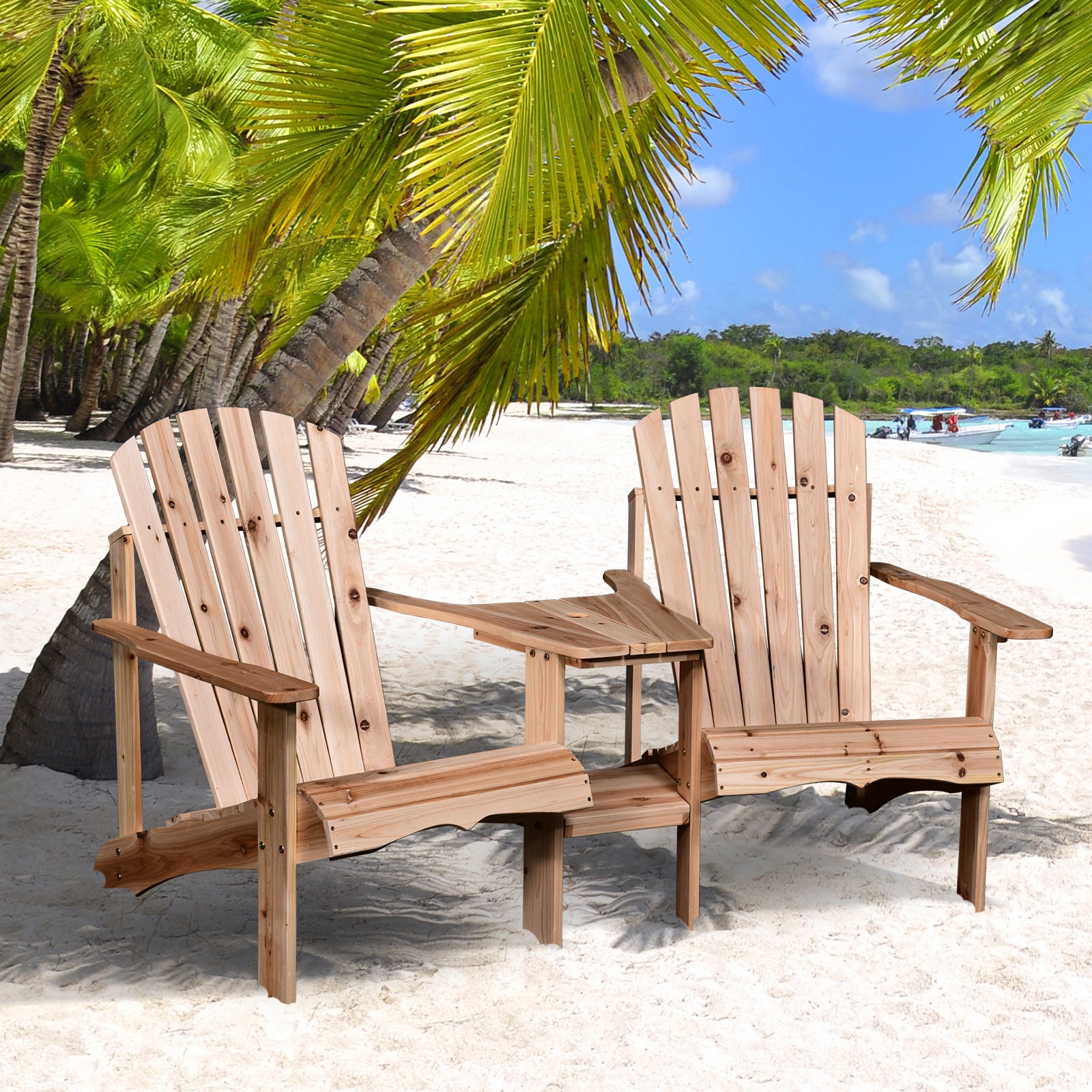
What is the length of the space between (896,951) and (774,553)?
1041mm

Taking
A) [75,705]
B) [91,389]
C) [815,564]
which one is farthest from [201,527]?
[91,389]

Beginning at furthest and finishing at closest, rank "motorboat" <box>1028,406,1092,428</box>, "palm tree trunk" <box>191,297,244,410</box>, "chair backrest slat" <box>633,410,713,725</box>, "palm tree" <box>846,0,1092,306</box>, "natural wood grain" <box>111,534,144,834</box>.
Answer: "motorboat" <box>1028,406,1092,428</box> → "palm tree trunk" <box>191,297,244,410</box> → "chair backrest slat" <box>633,410,713,725</box> → "palm tree" <box>846,0,1092,306</box> → "natural wood grain" <box>111,534,144,834</box>

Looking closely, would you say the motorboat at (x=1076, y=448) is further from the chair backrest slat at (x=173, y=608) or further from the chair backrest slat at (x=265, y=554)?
the chair backrest slat at (x=173, y=608)

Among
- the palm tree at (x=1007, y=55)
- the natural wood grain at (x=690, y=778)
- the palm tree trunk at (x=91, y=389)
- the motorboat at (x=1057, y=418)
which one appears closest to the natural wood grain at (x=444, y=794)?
the natural wood grain at (x=690, y=778)

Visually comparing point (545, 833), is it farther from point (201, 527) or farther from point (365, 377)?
point (365, 377)

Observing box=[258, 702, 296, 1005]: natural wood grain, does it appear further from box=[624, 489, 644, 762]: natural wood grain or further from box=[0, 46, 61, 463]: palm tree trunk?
box=[0, 46, 61, 463]: palm tree trunk

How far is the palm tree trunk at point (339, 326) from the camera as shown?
3.44m

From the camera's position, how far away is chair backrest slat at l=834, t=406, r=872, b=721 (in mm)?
2945

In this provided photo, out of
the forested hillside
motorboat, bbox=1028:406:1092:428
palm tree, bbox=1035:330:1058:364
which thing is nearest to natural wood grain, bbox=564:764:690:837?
the forested hillside

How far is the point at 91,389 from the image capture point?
1717 centimetres

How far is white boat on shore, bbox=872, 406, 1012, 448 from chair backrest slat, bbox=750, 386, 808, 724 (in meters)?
35.5

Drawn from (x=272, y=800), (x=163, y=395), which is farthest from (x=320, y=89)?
(x=163, y=395)

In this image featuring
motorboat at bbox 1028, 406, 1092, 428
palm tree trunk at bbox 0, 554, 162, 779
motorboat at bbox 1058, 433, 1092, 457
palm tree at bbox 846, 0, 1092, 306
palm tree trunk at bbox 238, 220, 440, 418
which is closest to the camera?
palm tree at bbox 846, 0, 1092, 306

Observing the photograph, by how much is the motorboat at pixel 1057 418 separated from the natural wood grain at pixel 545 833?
4835 centimetres
